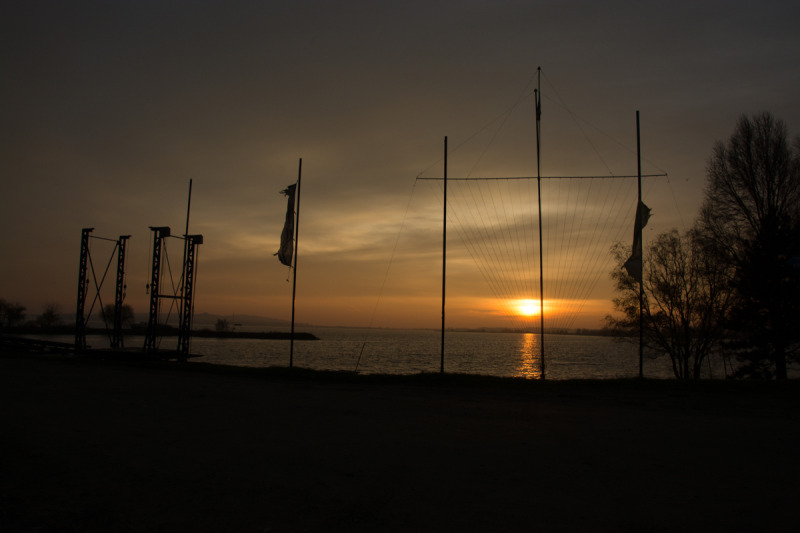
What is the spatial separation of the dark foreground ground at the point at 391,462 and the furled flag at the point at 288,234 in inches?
387

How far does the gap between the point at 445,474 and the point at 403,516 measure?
66.2 inches

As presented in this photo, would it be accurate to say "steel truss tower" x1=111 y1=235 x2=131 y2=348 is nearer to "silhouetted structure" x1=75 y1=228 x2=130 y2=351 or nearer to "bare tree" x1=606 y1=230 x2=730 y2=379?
"silhouetted structure" x1=75 y1=228 x2=130 y2=351

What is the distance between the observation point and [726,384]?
1692cm

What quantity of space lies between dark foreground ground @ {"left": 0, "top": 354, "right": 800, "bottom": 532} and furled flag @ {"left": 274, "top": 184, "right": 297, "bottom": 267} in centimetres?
982

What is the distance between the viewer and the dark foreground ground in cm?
553

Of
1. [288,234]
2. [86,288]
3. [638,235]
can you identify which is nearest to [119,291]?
[86,288]

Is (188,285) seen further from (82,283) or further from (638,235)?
(638,235)

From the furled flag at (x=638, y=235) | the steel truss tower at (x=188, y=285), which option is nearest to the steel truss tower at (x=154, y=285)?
the steel truss tower at (x=188, y=285)

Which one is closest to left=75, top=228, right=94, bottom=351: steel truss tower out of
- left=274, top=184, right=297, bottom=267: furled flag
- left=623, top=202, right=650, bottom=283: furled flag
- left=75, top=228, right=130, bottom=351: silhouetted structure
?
left=75, top=228, right=130, bottom=351: silhouetted structure

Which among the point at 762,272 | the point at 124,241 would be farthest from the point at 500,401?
the point at 124,241

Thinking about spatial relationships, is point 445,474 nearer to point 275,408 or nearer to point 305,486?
point 305,486

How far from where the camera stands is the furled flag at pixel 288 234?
2344 cm

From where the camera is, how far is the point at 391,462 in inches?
303

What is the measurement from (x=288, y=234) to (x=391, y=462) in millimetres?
17256
